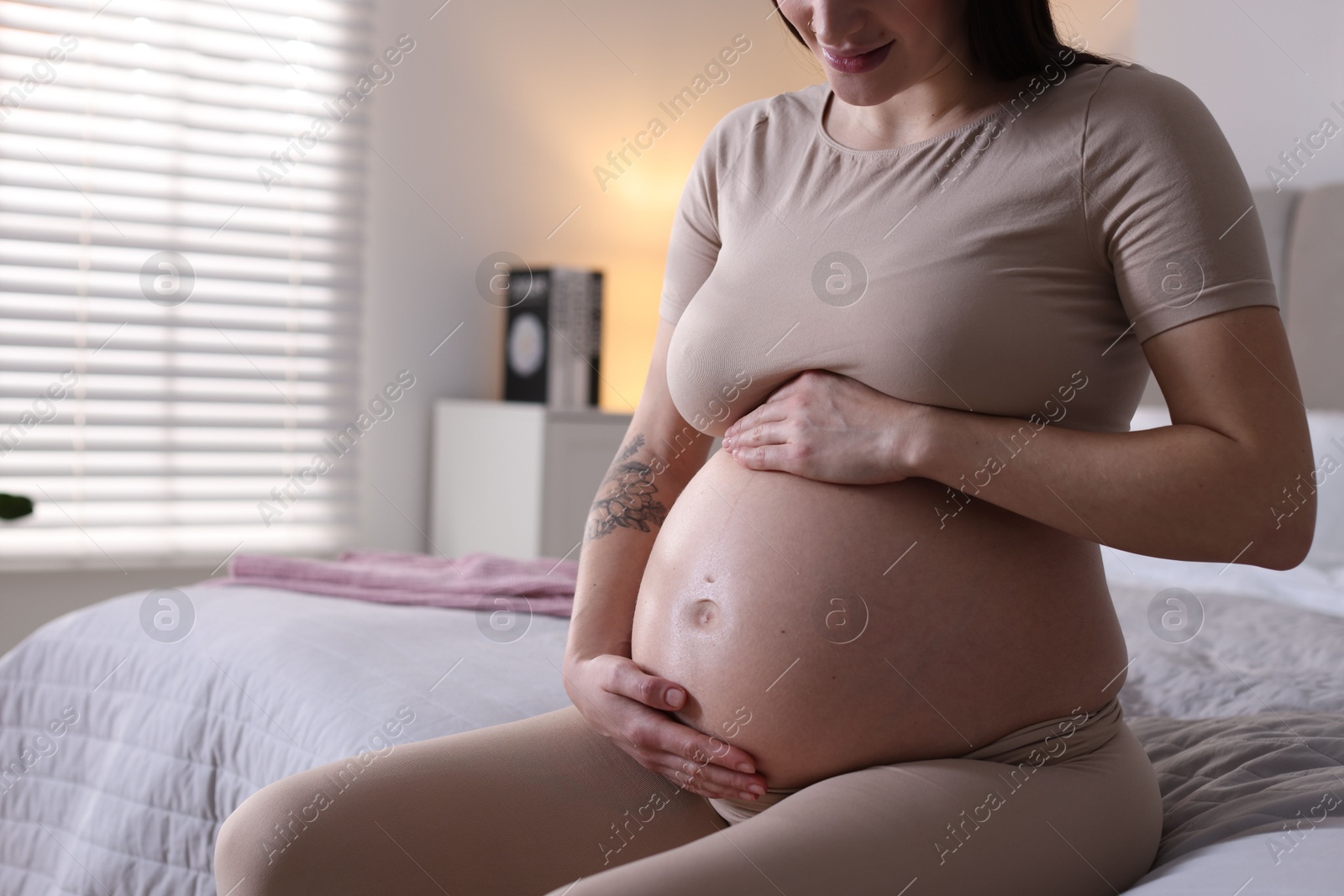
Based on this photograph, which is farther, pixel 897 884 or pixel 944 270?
pixel 944 270

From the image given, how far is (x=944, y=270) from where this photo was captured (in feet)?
2.46

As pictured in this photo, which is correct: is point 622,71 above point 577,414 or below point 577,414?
above

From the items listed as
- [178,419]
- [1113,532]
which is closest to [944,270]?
[1113,532]

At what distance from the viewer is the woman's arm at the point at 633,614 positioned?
76 cm

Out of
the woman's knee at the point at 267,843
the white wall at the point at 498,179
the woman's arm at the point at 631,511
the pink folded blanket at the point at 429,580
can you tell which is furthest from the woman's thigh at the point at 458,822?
the white wall at the point at 498,179

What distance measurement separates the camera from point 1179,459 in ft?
2.24

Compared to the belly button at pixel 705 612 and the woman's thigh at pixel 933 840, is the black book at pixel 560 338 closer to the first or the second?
the belly button at pixel 705 612

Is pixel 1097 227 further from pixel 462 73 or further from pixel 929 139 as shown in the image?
pixel 462 73

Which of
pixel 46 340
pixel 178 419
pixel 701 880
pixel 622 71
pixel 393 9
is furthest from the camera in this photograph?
pixel 622 71

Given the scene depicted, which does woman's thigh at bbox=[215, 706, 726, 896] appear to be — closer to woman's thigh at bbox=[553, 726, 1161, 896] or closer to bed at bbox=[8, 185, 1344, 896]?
woman's thigh at bbox=[553, 726, 1161, 896]

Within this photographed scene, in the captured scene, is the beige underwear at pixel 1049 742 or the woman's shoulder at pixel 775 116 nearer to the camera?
the beige underwear at pixel 1049 742

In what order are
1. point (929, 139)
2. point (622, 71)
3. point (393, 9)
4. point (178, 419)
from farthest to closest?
point (622, 71)
point (393, 9)
point (178, 419)
point (929, 139)

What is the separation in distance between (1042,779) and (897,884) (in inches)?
5.3

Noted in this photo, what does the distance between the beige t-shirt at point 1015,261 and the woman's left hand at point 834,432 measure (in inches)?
0.6
